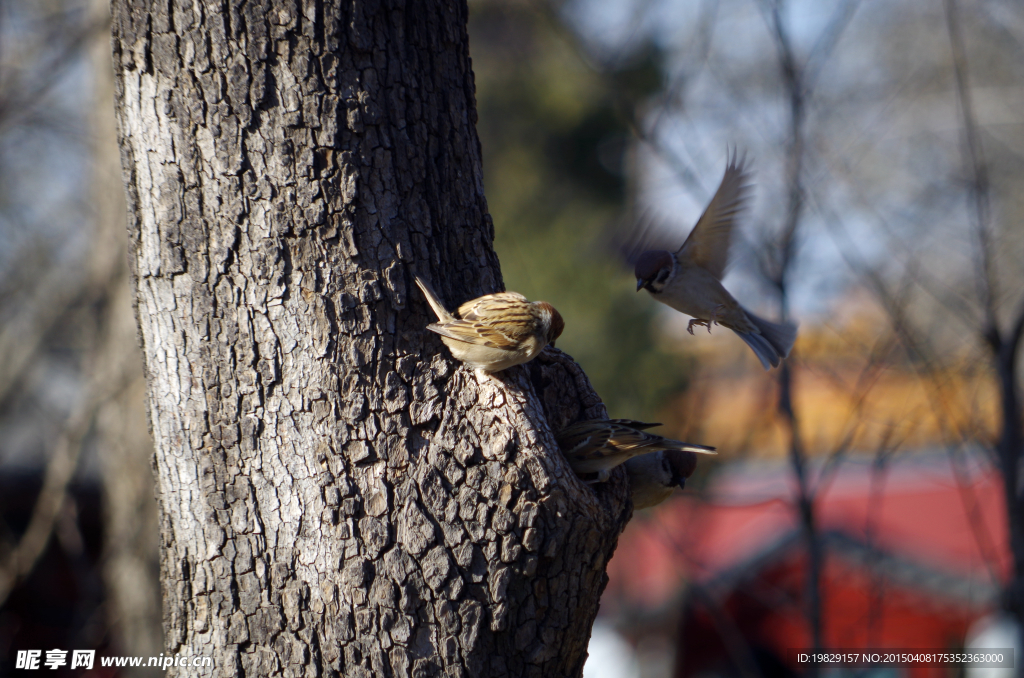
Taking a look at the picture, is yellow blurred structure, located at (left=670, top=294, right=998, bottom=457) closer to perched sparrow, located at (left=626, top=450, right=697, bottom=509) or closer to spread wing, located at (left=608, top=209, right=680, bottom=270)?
spread wing, located at (left=608, top=209, right=680, bottom=270)

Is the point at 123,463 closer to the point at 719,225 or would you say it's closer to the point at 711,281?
the point at 711,281

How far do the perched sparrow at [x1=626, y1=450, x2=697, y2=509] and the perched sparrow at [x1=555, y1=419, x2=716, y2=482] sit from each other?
39cm

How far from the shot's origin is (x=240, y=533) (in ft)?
6.64

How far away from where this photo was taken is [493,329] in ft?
7.03

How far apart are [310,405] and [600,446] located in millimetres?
899

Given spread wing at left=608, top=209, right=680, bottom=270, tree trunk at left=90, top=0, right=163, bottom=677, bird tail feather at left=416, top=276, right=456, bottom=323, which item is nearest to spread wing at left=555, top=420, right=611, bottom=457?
bird tail feather at left=416, top=276, right=456, bottom=323

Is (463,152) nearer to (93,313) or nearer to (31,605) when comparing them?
(93,313)

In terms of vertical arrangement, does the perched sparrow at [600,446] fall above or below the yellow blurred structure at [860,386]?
below

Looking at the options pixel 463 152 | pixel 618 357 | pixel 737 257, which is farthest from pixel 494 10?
pixel 463 152

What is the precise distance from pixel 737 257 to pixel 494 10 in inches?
342

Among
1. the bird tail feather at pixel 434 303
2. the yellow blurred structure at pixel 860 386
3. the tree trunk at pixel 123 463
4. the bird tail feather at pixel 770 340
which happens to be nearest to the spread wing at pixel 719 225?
the bird tail feather at pixel 770 340

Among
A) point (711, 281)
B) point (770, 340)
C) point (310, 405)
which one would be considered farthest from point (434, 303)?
point (770, 340)

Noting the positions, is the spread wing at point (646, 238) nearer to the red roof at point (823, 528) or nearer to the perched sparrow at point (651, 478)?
the perched sparrow at point (651, 478)

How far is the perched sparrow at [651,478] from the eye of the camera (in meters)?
2.78
